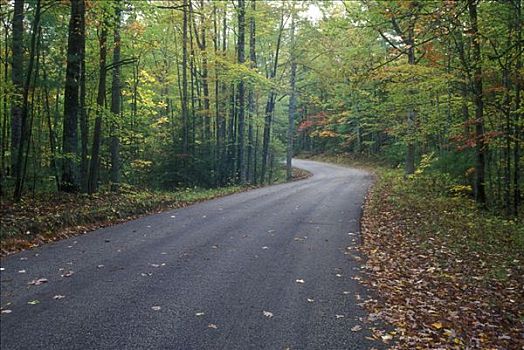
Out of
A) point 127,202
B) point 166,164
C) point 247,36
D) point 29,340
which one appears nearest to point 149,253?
point 29,340

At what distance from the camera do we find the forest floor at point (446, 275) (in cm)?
499

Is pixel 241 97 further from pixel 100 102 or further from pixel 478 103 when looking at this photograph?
pixel 478 103

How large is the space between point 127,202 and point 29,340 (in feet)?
27.5

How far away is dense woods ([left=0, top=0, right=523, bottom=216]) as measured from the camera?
453 inches

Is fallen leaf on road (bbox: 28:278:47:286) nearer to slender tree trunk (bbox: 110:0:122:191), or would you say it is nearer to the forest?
the forest

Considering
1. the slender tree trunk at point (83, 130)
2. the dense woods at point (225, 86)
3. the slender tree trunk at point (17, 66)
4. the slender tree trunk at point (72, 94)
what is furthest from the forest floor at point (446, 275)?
the slender tree trunk at point (17, 66)

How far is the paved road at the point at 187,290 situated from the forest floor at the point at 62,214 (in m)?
0.53

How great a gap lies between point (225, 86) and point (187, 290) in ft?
63.8

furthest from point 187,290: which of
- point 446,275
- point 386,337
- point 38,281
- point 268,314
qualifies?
point 446,275

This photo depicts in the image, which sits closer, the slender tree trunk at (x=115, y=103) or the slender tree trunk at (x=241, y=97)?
→ the slender tree trunk at (x=115, y=103)

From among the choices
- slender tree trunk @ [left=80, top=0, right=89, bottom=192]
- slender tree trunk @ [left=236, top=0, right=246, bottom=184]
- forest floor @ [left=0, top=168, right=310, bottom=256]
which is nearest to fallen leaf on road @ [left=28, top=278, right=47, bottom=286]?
forest floor @ [left=0, top=168, right=310, bottom=256]

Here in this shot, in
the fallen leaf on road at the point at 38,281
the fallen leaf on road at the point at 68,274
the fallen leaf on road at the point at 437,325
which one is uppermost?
the fallen leaf on road at the point at 38,281

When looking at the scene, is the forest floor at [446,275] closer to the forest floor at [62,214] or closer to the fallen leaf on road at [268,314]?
the fallen leaf on road at [268,314]

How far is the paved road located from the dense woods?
437 cm
